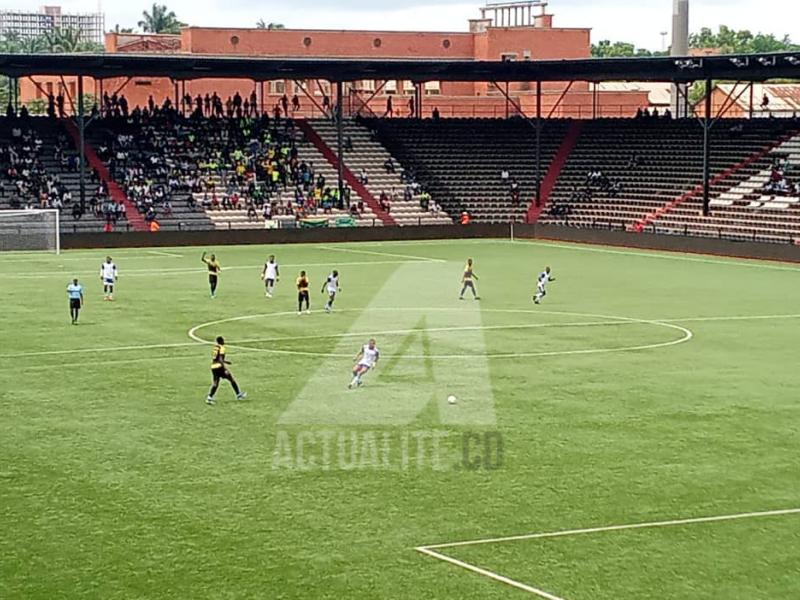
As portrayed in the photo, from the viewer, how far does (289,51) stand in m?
117

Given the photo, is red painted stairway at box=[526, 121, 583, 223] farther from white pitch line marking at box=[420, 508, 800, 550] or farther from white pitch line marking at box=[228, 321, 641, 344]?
white pitch line marking at box=[420, 508, 800, 550]

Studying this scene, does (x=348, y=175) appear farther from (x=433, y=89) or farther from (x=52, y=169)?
(x=433, y=89)

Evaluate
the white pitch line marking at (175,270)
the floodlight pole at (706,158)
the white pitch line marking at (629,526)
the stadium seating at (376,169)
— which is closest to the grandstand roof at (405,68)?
the floodlight pole at (706,158)

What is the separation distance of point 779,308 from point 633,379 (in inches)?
576

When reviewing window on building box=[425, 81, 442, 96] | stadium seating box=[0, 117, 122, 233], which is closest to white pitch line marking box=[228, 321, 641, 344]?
stadium seating box=[0, 117, 122, 233]

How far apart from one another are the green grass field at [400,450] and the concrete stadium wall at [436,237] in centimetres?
1909

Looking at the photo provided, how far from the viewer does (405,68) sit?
254ft

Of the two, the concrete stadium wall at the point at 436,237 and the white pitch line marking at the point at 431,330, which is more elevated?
the concrete stadium wall at the point at 436,237

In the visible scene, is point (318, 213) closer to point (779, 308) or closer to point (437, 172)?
point (437, 172)

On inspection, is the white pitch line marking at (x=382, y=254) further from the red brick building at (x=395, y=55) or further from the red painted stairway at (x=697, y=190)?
the red brick building at (x=395, y=55)

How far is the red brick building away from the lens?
113750 mm

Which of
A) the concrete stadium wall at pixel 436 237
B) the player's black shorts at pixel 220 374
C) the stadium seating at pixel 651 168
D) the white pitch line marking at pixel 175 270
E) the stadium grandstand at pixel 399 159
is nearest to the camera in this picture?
the player's black shorts at pixel 220 374

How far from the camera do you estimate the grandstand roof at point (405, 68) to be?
67688 millimetres

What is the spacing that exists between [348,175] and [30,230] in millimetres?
20684
